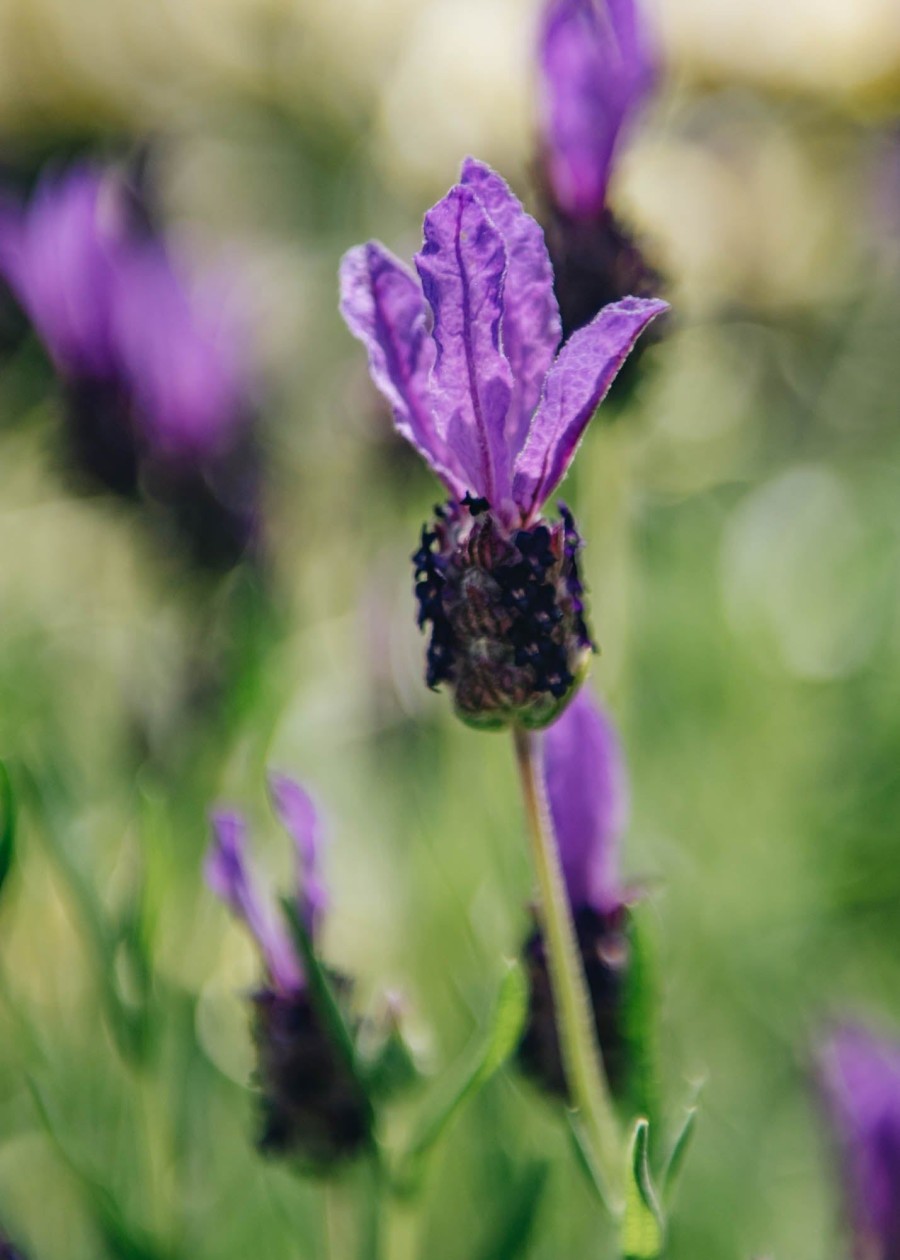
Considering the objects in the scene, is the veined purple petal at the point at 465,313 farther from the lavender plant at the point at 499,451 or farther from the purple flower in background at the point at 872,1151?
the purple flower in background at the point at 872,1151

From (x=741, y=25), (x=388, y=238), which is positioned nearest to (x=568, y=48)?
(x=388, y=238)

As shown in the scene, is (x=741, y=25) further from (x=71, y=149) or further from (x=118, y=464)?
(x=118, y=464)

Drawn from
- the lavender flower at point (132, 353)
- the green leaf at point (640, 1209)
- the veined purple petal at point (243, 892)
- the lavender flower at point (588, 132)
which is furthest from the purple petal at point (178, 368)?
the green leaf at point (640, 1209)

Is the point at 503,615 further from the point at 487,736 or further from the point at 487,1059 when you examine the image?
the point at 487,736

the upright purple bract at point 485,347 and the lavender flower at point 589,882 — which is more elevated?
the upright purple bract at point 485,347

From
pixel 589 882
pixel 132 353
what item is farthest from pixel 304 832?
pixel 132 353
